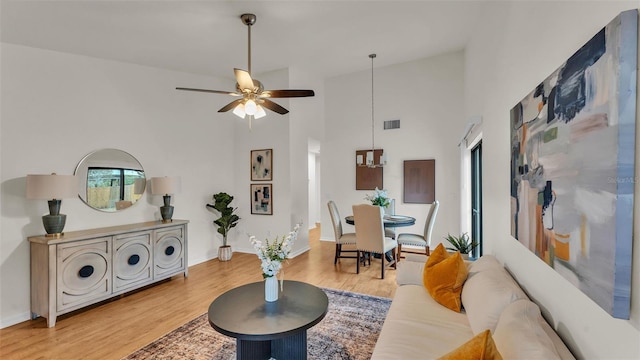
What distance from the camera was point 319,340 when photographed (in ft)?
7.84

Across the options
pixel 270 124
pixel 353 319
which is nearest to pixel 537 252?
pixel 353 319

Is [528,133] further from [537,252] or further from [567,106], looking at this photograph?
[537,252]

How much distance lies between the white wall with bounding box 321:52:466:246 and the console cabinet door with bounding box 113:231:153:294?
3579mm

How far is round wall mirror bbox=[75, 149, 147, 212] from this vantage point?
11.2 ft

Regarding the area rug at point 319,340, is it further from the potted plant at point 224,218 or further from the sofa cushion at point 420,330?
the potted plant at point 224,218

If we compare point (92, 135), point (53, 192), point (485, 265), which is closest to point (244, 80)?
point (53, 192)

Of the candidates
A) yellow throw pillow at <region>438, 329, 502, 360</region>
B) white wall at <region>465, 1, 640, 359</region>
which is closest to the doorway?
white wall at <region>465, 1, 640, 359</region>

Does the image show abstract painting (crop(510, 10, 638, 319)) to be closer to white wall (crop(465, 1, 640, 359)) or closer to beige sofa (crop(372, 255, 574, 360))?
white wall (crop(465, 1, 640, 359))

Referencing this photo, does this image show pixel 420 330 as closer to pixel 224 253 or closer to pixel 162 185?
pixel 162 185

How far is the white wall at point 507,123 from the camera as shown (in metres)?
0.95

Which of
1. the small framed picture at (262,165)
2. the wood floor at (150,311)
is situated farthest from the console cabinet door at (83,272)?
the small framed picture at (262,165)

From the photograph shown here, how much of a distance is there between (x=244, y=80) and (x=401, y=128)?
3799 mm

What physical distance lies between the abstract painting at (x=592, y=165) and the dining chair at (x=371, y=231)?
2.40 m

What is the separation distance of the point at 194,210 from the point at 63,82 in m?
2.37
